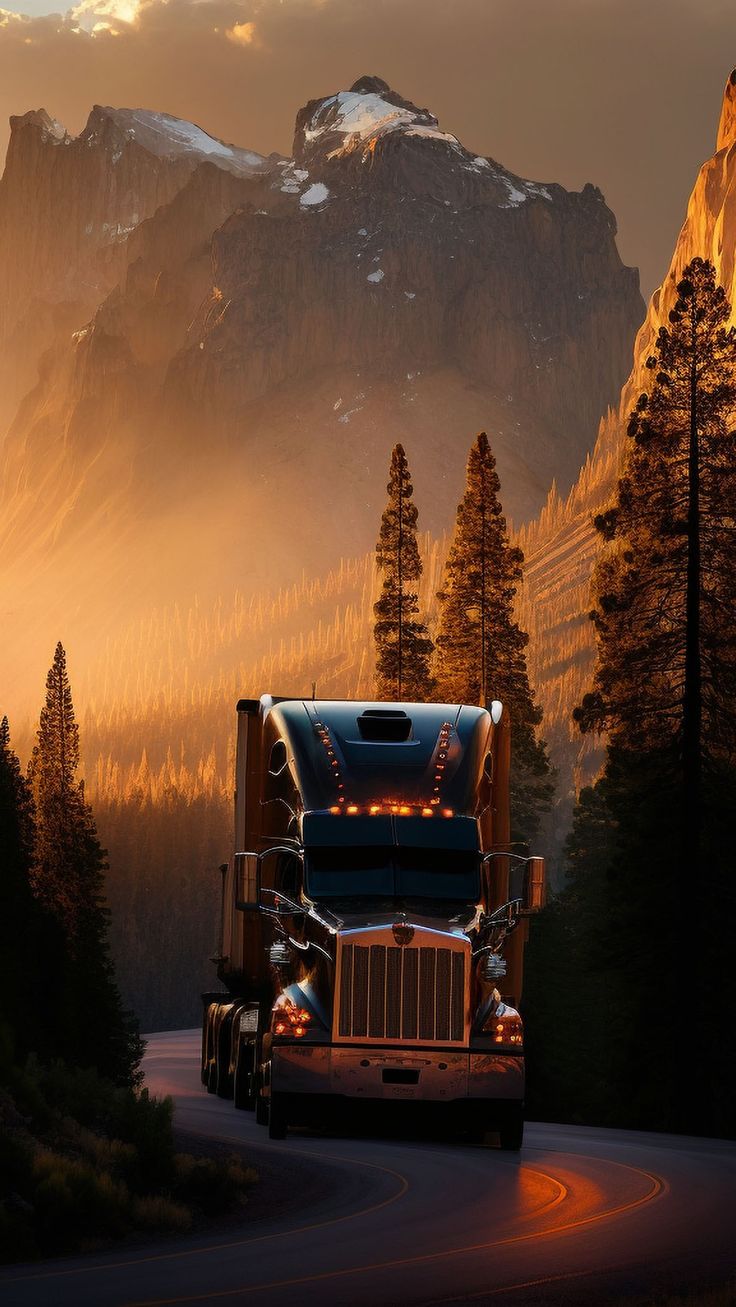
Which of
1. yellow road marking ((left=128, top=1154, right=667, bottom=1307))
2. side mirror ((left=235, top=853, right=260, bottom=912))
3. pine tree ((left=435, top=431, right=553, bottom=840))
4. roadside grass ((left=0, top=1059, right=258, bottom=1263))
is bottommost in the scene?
yellow road marking ((left=128, top=1154, right=667, bottom=1307))

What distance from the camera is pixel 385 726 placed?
84.1 feet

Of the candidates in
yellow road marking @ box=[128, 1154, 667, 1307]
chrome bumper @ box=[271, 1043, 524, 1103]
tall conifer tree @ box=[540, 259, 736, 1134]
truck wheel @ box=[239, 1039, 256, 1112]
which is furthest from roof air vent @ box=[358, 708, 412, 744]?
tall conifer tree @ box=[540, 259, 736, 1134]

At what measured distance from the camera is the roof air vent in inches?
1005

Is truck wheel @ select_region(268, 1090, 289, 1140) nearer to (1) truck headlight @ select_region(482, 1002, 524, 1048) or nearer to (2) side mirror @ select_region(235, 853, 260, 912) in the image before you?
(2) side mirror @ select_region(235, 853, 260, 912)

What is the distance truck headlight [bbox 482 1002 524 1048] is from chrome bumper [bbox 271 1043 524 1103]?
19cm

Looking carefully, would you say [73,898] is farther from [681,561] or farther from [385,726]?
[385,726]

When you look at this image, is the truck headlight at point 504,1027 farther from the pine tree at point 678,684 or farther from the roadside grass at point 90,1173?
the pine tree at point 678,684

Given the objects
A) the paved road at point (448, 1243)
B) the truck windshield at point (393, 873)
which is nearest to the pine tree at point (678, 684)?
the truck windshield at point (393, 873)

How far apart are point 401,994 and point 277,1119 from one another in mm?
2533

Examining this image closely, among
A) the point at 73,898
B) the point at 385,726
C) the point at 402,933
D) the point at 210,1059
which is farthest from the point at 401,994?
the point at 73,898

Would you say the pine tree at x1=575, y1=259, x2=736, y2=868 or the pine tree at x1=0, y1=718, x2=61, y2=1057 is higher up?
the pine tree at x1=575, y1=259, x2=736, y2=868

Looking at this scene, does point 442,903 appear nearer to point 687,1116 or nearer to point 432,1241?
point 432,1241

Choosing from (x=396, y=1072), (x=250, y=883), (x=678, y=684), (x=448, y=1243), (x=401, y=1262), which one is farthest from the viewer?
(x=678, y=684)

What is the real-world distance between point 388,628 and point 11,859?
18461 mm
